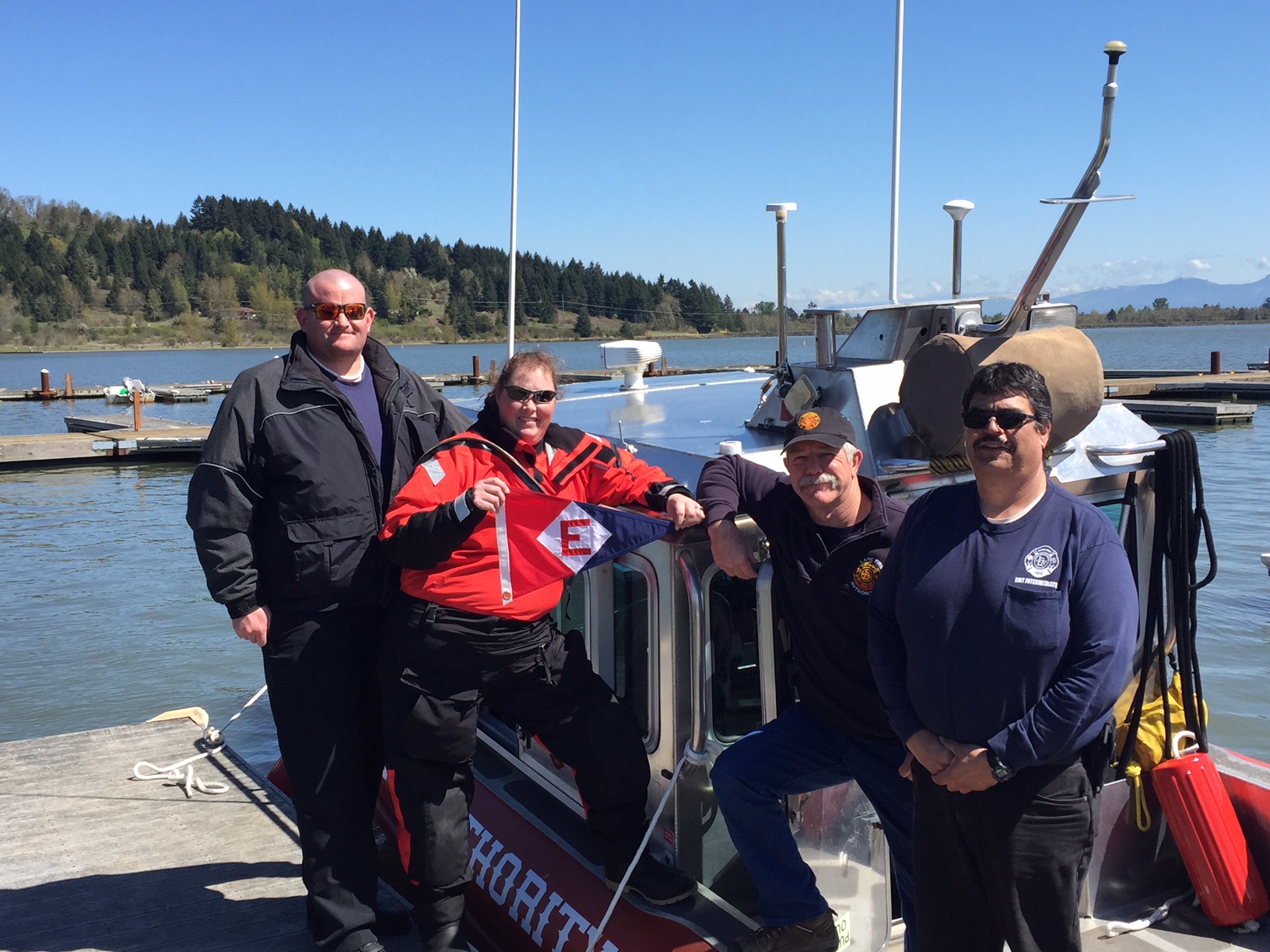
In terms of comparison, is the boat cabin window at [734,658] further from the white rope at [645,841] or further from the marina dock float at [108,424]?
the marina dock float at [108,424]

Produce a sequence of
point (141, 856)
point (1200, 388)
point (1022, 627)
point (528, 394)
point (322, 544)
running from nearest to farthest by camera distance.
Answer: point (1022, 627), point (528, 394), point (322, 544), point (141, 856), point (1200, 388)

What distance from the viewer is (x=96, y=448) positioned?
25.3 metres

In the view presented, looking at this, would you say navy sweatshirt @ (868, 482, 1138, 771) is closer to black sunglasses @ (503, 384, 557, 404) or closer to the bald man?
black sunglasses @ (503, 384, 557, 404)

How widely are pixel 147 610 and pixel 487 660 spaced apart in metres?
12.7

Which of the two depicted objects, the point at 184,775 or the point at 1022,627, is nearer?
the point at 1022,627

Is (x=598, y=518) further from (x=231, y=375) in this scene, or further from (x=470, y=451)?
(x=231, y=375)

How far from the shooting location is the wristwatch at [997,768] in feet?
7.52

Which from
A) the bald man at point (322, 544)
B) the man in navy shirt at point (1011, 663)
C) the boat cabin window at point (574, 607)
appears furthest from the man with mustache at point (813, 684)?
the bald man at point (322, 544)

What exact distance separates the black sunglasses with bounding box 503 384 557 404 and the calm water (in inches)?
15.5

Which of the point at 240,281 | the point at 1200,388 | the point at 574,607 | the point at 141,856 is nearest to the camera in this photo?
the point at 574,607

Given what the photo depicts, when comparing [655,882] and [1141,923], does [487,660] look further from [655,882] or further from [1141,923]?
[1141,923]

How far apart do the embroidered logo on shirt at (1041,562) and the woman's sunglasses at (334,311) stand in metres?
2.16

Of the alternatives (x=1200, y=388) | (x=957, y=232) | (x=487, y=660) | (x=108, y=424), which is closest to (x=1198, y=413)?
(x=1200, y=388)

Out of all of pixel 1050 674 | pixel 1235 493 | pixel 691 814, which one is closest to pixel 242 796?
pixel 691 814
